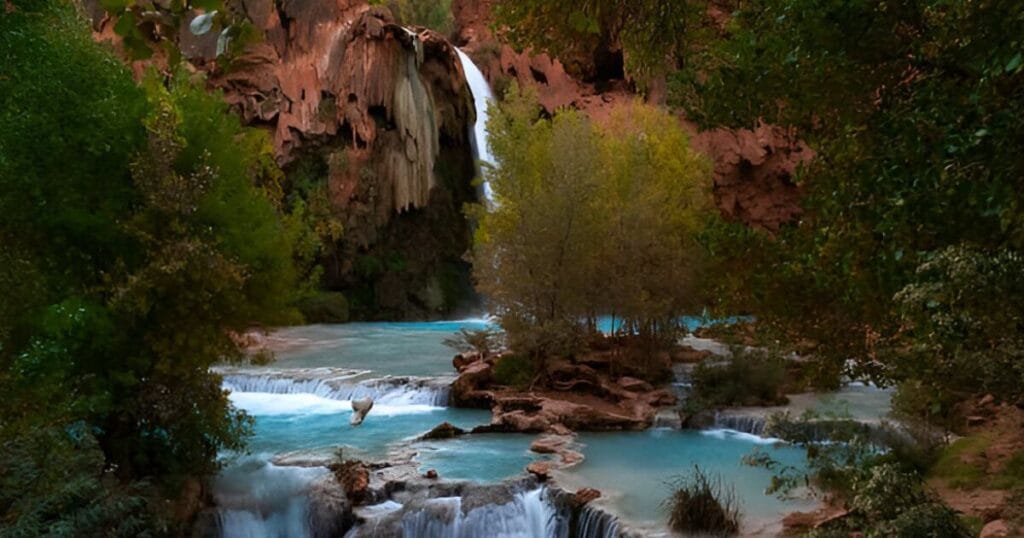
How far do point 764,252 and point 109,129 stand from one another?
7.57 metres

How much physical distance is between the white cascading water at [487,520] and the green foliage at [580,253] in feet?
20.5

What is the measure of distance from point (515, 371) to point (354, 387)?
3408 mm

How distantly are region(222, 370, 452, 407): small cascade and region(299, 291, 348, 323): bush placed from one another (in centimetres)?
1349

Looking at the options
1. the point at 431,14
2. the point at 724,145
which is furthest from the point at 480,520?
the point at 431,14

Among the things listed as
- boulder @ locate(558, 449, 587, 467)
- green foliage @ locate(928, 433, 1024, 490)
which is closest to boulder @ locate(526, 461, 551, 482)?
boulder @ locate(558, 449, 587, 467)

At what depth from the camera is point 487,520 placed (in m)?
9.88

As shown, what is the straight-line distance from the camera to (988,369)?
4.29 metres

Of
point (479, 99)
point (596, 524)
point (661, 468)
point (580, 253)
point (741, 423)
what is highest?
point (479, 99)

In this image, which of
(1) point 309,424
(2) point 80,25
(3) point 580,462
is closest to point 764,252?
(3) point 580,462

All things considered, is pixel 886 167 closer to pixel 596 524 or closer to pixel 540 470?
pixel 596 524

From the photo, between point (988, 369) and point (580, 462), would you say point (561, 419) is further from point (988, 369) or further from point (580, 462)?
point (988, 369)

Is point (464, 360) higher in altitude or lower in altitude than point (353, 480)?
higher

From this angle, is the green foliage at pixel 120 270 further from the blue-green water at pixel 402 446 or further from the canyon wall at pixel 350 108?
the canyon wall at pixel 350 108

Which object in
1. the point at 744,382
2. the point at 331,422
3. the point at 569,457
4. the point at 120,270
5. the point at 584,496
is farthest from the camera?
the point at 744,382
